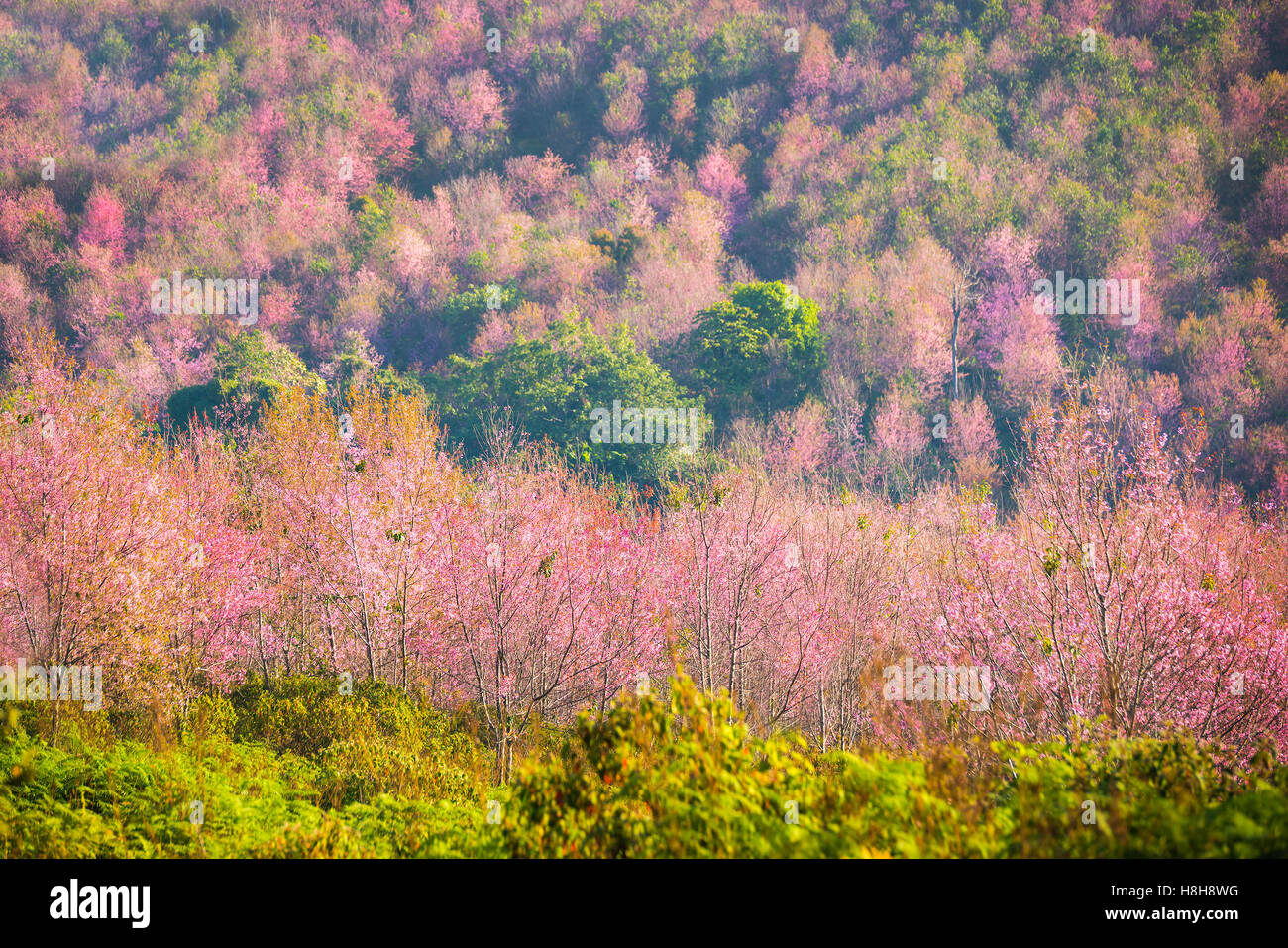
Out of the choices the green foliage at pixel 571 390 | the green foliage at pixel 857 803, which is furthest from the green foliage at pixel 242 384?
the green foliage at pixel 857 803

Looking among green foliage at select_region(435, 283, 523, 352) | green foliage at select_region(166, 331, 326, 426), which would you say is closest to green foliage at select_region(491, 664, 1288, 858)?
green foliage at select_region(166, 331, 326, 426)

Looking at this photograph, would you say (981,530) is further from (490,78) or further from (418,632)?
(490,78)

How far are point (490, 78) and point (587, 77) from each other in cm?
687

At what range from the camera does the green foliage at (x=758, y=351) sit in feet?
108

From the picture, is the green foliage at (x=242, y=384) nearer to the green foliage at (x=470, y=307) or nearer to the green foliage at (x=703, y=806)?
the green foliage at (x=470, y=307)

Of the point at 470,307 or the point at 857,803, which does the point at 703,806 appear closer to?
the point at 857,803

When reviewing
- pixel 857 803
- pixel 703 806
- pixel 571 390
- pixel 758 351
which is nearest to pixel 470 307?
pixel 571 390

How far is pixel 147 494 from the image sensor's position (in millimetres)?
11953

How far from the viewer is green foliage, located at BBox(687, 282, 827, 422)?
108ft

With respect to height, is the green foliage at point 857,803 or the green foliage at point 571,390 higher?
the green foliage at point 571,390

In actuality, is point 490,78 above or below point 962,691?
above
